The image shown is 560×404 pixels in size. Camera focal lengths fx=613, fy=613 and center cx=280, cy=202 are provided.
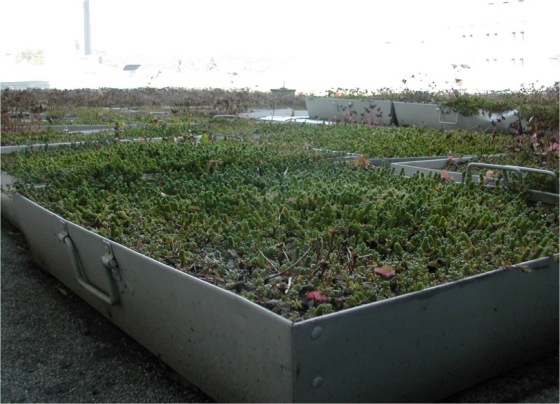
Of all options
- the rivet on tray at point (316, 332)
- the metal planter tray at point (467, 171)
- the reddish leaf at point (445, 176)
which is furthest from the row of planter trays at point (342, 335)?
the reddish leaf at point (445, 176)

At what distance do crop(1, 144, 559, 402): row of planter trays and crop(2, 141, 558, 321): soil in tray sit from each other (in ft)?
0.49

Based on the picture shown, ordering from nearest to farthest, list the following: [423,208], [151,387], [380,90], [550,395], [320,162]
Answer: [550,395]
[151,387]
[423,208]
[320,162]
[380,90]

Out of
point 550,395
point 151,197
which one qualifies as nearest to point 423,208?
point 550,395

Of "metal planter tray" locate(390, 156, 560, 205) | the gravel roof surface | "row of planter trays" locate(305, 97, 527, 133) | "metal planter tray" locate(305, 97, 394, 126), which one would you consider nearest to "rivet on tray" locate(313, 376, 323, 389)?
the gravel roof surface

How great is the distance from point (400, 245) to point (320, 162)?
7.76ft

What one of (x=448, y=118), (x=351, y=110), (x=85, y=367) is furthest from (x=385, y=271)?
(x=351, y=110)

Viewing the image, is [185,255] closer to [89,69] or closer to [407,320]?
[407,320]

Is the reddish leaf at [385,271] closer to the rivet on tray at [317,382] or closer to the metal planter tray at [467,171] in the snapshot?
the rivet on tray at [317,382]

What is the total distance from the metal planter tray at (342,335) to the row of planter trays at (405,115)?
4.26m

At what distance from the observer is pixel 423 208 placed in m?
3.46

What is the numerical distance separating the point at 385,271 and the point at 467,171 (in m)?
2.15

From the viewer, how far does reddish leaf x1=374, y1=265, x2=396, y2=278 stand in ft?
8.39

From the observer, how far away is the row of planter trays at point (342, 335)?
2.01 m

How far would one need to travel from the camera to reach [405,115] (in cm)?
962
